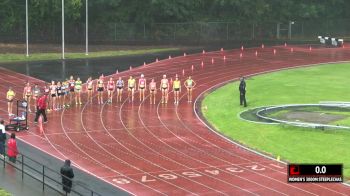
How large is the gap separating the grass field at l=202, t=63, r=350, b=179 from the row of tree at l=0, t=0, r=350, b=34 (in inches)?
941

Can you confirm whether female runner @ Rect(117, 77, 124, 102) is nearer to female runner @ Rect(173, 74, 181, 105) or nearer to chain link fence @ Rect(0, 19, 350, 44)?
female runner @ Rect(173, 74, 181, 105)

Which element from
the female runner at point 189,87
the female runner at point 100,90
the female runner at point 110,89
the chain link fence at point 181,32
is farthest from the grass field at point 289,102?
the chain link fence at point 181,32

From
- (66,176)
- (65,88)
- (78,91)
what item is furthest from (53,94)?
(66,176)

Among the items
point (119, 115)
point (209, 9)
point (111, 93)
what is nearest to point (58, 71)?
point (111, 93)

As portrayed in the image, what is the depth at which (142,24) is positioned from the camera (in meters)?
76.1

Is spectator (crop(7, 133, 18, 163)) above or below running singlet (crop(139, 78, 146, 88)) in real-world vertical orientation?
below

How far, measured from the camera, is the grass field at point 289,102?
92.7 feet

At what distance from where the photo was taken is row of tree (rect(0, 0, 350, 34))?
236 ft

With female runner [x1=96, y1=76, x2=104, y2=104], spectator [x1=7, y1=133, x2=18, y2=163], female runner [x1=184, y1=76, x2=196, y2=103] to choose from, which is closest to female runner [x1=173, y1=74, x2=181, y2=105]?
female runner [x1=184, y1=76, x2=196, y2=103]

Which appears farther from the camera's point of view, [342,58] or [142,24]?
[142,24]

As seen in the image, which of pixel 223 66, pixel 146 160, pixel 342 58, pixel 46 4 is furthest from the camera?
pixel 46 4

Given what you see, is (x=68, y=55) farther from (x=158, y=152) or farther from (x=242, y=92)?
(x=158, y=152)

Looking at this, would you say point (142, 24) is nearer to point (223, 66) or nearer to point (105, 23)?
point (105, 23)

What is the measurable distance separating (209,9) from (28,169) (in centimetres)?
5714
